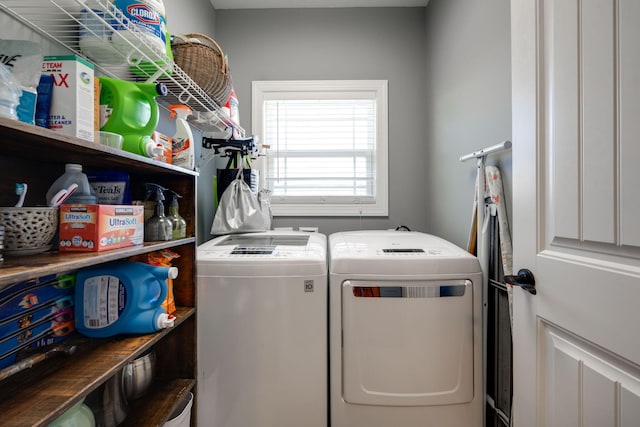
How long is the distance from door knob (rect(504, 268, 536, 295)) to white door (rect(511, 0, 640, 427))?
0.6 inches

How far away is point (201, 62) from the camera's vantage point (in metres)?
1.36

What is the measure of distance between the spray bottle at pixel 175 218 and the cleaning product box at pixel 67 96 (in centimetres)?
46

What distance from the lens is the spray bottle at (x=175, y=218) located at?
1.18 meters

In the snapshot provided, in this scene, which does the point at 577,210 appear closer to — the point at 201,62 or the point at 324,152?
the point at 201,62

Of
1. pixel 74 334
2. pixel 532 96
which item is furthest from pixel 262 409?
pixel 532 96

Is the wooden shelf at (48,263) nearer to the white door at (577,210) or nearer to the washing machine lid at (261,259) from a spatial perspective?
the washing machine lid at (261,259)

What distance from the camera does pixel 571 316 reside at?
2.50 feet

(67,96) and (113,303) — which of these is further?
(113,303)

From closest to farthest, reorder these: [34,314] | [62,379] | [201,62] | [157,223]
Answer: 1. [62,379]
2. [34,314]
3. [157,223]
4. [201,62]

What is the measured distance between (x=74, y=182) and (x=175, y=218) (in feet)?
1.19

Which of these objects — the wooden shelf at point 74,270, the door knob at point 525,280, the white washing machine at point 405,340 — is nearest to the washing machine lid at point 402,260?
the white washing machine at point 405,340

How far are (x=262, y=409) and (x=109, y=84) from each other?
1.39 meters

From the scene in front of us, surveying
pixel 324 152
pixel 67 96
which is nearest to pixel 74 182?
pixel 67 96

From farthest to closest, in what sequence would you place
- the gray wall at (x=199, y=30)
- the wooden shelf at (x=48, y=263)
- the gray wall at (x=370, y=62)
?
1. the gray wall at (x=370, y=62)
2. the gray wall at (x=199, y=30)
3. the wooden shelf at (x=48, y=263)
